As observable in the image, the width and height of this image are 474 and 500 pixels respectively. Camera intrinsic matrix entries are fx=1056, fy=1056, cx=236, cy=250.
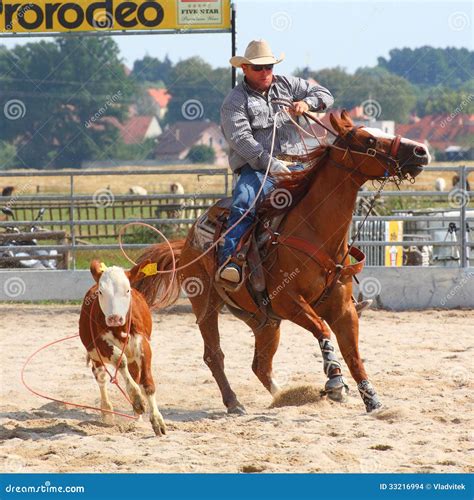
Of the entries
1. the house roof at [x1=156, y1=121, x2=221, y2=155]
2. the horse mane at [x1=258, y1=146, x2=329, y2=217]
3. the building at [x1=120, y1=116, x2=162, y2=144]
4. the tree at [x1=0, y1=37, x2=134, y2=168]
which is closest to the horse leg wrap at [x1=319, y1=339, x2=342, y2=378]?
the horse mane at [x1=258, y1=146, x2=329, y2=217]

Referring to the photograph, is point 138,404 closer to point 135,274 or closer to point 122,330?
point 122,330

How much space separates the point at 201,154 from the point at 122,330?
6814 centimetres

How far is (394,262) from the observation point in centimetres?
1433

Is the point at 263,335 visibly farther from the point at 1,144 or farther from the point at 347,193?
the point at 1,144

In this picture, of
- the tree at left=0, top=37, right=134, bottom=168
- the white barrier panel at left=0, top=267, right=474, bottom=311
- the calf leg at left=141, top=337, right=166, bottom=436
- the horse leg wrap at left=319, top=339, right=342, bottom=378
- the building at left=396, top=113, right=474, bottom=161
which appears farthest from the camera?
the building at left=396, top=113, right=474, bottom=161

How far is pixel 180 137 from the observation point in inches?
3282

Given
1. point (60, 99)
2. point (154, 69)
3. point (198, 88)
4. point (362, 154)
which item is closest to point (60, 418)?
point (362, 154)

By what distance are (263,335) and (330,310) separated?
804 mm

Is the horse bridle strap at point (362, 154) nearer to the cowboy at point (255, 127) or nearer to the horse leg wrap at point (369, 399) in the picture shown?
the cowboy at point (255, 127)

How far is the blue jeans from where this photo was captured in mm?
7340

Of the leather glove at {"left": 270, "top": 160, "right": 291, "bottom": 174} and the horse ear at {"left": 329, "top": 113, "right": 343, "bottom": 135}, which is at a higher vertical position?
the horse ear at {"left": 329, "top": 113, "right": 343, "bottom": 135}

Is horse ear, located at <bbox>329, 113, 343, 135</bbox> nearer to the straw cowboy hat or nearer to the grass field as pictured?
the straw cowboy hat

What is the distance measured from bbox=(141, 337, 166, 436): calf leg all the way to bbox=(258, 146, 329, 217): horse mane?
56.2 inches

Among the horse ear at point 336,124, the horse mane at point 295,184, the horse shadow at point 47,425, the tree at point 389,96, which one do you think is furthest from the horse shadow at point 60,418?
the tree at point 389,96
